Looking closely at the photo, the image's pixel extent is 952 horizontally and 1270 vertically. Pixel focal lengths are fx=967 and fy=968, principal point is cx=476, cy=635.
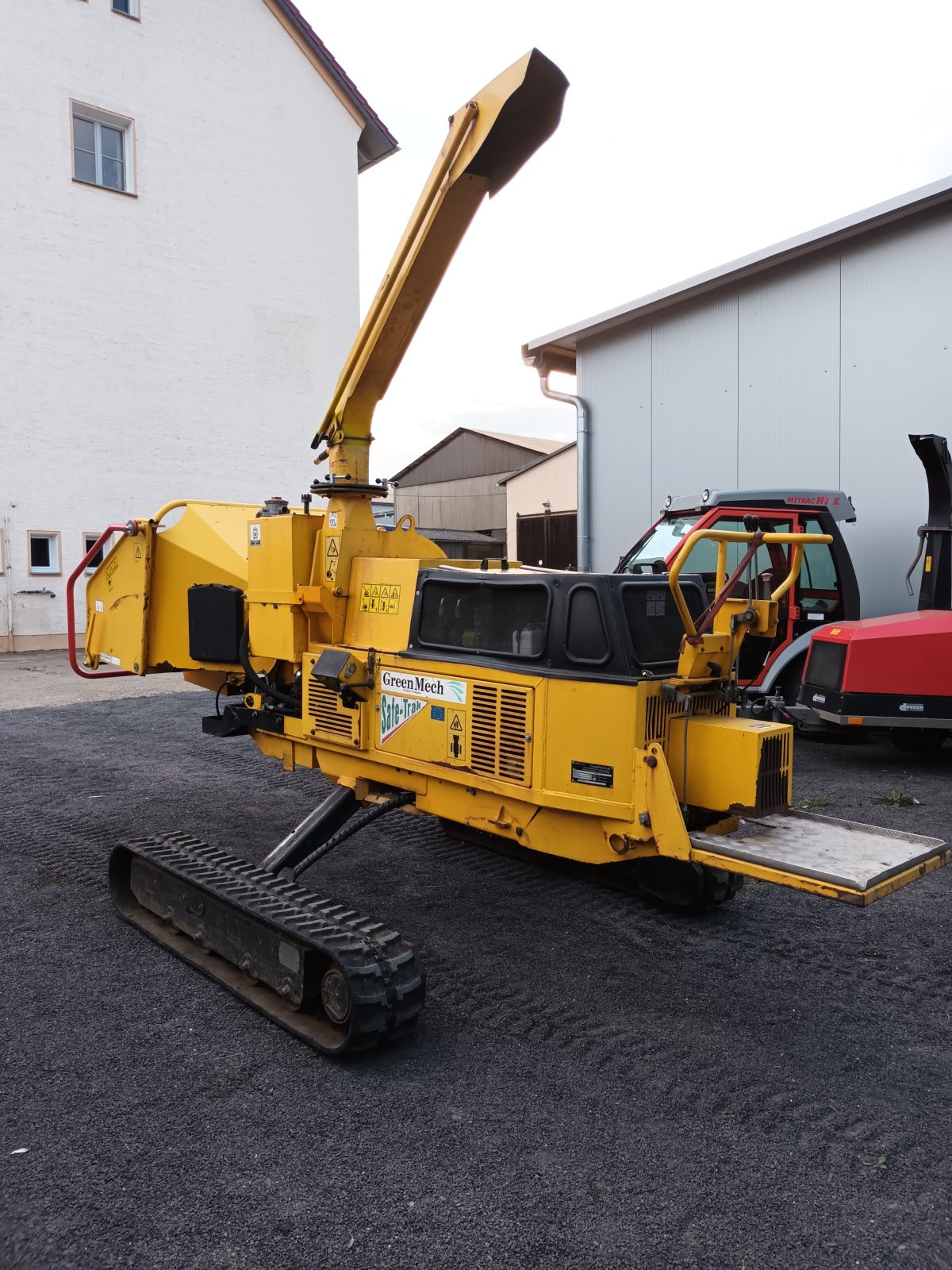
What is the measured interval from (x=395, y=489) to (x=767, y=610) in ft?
128

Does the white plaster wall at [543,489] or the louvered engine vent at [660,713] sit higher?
the white plaster wall at [543,489]

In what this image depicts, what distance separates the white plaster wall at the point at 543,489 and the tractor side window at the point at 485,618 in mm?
23600

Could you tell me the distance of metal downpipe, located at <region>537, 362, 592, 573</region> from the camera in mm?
14055

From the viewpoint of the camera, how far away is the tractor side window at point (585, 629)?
12.6 feet

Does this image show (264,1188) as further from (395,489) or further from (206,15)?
(395,489)

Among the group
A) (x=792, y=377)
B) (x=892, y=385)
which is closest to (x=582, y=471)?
(x=792, y=377)

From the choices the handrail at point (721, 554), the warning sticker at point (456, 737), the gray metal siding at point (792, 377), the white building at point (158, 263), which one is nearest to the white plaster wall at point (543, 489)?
the white building at point (158, 263)

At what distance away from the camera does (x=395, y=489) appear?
4247 cm

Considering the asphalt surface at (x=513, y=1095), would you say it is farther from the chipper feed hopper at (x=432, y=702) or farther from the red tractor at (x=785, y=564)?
the red tractor at (x=785, y=564)

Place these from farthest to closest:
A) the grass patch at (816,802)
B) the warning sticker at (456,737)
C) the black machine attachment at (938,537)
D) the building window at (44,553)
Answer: the building window at (44,553) → the black machine attachment at (938,537) → the grass patch at (816,802) → the warning sticker at (456,737)

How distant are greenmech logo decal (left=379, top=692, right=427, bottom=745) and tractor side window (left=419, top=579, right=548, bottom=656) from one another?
0.94 feet

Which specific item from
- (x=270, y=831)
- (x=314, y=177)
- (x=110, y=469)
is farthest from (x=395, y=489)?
(x=270, y=831)

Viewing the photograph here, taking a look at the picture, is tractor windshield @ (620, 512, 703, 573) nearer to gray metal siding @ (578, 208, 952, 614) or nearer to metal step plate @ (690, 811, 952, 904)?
gray metal siding @ (578, 208, 952, 614)

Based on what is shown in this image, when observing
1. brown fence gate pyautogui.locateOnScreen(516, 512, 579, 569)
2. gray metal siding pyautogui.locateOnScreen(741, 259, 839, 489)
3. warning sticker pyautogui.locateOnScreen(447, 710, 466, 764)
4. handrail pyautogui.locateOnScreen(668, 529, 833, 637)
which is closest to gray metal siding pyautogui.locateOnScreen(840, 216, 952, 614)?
gray metal siding pyautogui.locateOnScreen(741, 259, 839, 489)
